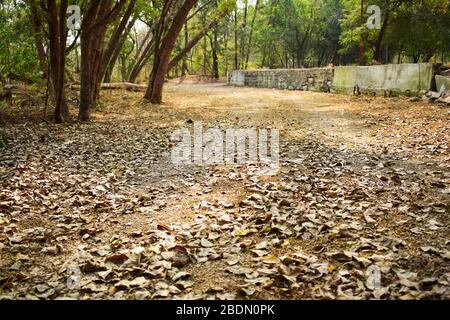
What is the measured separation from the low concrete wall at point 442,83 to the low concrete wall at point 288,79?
6.78 metres

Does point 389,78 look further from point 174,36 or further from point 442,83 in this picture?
point 174,36

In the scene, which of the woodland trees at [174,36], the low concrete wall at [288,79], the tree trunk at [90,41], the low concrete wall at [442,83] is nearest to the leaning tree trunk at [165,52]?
the woodland trees at [174,36]

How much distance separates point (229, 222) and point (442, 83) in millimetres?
9405

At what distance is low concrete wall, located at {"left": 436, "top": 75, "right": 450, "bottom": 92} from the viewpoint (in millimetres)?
10008

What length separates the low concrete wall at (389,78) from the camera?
11127 mm

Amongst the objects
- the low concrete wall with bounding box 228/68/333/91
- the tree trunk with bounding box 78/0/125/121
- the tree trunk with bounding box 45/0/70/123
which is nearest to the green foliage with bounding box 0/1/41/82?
the tree trunk with bounding box 45/0/70/123

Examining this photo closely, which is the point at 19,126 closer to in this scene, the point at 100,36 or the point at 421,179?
the point at 100,36

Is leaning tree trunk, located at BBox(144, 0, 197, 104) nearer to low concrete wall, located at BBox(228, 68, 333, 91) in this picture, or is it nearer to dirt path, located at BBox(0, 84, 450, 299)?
dirt path, located at BBox(0, 84, 450, 299)

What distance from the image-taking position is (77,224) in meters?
3.79

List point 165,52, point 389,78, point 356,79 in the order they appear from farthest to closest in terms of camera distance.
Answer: point 356,79
point 389,78
point 165,52

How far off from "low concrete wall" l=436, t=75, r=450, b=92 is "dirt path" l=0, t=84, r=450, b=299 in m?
3.65

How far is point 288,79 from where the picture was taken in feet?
67.2

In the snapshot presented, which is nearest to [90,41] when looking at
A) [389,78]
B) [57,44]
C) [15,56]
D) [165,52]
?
[57,44]
